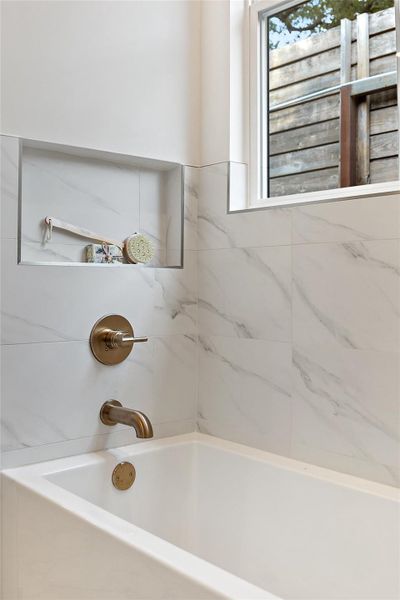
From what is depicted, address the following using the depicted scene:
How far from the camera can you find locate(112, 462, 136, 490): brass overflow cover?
1991mm

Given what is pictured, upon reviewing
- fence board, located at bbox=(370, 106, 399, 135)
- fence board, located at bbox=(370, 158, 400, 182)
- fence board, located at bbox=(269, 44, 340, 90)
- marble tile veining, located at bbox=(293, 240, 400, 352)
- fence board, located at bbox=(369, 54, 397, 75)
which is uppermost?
fence board, located at bbox=(269, 44, 340, 90)

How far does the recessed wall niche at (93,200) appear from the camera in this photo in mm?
1999

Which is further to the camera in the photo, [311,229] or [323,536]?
[311,229]

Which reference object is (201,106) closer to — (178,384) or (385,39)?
(385,39)

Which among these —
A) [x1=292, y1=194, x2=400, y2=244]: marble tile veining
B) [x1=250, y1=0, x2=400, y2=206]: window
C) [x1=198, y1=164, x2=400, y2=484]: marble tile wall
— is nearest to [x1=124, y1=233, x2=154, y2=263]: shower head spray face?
[x1=198, y1=164, x2=400, y2=484]: marble tile wall

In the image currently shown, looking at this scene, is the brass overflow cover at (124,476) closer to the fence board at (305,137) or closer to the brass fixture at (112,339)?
the brass fixture at (112,339)

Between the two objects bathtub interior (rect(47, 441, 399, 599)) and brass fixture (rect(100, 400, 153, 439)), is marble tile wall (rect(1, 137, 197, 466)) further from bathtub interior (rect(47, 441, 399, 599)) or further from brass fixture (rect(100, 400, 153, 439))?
bathtub interior (rect(47, 441, 399, 599))

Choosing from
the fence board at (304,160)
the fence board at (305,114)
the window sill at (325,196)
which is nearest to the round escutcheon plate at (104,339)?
the window sill at (325,196)

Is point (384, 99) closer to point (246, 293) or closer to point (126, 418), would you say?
point (246, 293)

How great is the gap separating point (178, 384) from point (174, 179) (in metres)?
0.80

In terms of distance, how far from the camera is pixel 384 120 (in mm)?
1905

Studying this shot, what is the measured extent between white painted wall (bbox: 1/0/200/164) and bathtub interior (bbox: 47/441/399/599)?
1.11 meters

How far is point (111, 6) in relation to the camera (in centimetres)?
208

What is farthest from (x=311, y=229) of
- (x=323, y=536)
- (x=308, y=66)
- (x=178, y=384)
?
(x=323, y=536)
